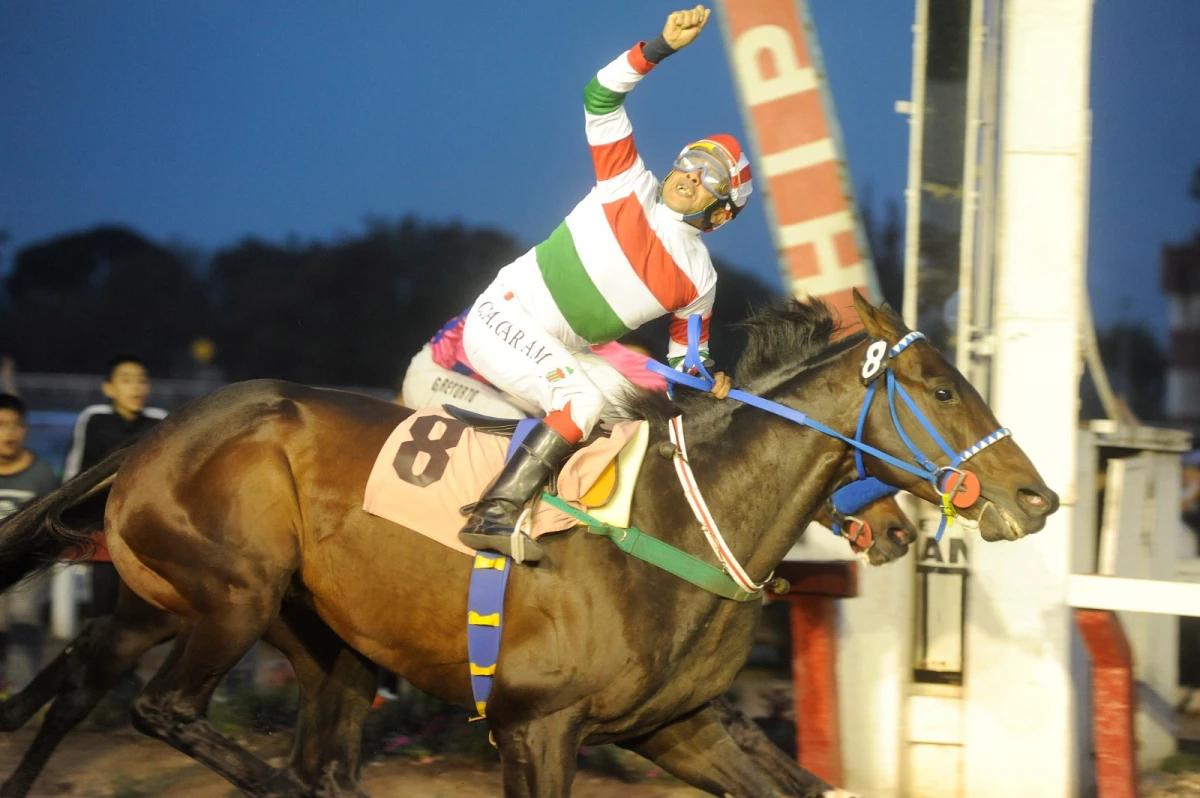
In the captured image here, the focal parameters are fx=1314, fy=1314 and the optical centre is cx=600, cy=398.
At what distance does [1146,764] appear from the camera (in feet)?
19.5

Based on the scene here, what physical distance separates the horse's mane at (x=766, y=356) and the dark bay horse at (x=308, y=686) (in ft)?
2.35

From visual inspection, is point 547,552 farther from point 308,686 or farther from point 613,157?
point 308,686

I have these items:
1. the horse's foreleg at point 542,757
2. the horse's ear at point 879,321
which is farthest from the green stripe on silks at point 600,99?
the horse's foreleg at point 542,757

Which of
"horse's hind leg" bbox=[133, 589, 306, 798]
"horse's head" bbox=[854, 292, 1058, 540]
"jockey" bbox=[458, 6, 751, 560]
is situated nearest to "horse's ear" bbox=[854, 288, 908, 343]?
"horse's head" bbox=[854, 292, 1058, 540]

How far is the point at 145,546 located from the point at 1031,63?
3679 mm

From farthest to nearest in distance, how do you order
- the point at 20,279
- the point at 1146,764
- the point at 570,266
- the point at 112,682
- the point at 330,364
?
the point at 20,279, the point at 330,364, the point at 1146,764, the point at 112,682, the point at 570,266

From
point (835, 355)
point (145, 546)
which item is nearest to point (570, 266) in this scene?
point (835, 355)

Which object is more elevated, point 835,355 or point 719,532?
point 835,355

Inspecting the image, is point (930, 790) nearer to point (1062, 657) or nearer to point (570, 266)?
point (1062, 657)

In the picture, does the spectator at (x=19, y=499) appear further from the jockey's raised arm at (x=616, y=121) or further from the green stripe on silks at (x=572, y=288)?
the jockey's raised arm at (x=616, y=121)

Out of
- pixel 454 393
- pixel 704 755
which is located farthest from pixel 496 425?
pixel 704 755

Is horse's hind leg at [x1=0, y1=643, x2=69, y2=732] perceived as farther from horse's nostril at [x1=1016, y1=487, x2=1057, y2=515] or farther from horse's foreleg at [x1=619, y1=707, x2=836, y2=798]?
horse's nostril at [x1=1016, y1=487, x2=1057, y2=515]

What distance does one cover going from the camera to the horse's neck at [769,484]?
3969mm

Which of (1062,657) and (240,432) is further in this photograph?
(1062,657)
